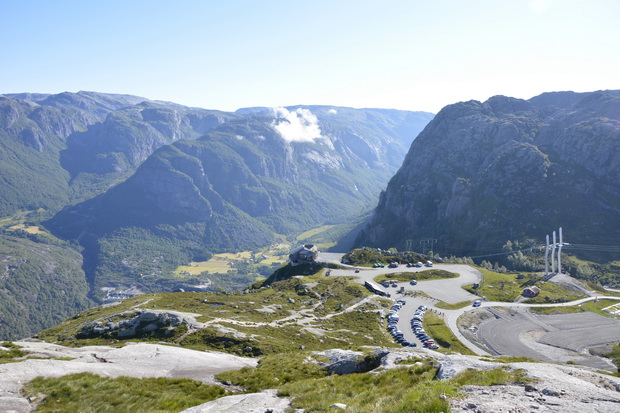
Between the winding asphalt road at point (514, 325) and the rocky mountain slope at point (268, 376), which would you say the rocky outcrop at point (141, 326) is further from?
the winding asphalt road at point (514, 325)

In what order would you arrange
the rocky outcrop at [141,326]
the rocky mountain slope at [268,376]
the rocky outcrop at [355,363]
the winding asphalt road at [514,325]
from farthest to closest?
the winding asphalt road at [514,325]
the rocky outcrop at [141,326]
the rocky outcrop at [355,363]
the rocky mountain slope at [268,376]

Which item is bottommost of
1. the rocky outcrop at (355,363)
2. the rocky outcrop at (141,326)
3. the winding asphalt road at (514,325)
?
the winding asphalt road at (514,325)

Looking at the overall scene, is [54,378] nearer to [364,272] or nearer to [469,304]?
[469,304]

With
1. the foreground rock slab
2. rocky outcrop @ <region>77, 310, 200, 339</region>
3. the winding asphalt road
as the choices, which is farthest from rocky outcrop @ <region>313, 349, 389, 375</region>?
the winding asphalt road

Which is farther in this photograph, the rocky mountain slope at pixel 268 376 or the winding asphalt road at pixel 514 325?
the winding asphalt road at pixel 514 325

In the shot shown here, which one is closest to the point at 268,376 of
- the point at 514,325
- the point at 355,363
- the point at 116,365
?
the point at 355,363

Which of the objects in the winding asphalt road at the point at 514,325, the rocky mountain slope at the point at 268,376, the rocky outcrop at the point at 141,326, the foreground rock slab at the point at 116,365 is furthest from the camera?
the winding asphalt road at the point at 514,325

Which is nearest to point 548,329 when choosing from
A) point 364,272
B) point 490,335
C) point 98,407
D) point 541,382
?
point 490,335

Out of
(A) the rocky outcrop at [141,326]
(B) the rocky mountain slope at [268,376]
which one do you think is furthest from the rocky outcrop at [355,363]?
(A) the rocky outcrop at [141,326]
